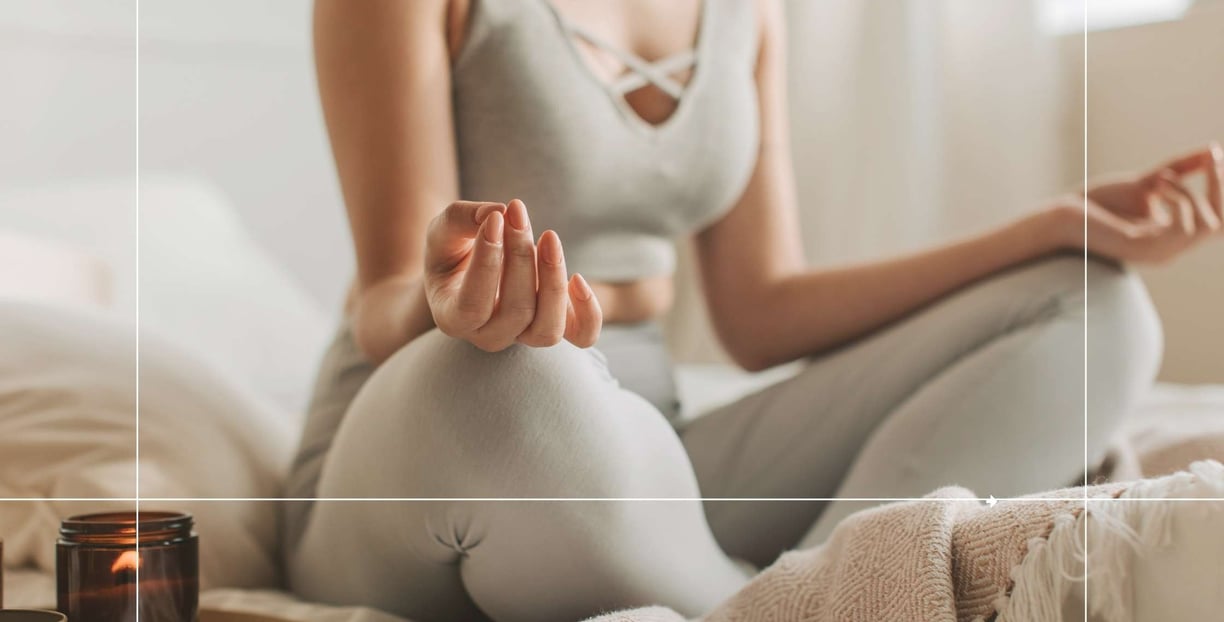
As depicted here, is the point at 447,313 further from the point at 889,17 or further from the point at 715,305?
the point at 889,17

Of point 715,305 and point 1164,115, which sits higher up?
point 1164,115

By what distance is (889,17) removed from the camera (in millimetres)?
871

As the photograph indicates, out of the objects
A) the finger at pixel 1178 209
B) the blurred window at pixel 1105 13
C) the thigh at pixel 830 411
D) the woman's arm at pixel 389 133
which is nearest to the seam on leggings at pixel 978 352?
the thigh at pixel 830 411

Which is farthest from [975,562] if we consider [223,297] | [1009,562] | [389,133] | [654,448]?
[223,297]

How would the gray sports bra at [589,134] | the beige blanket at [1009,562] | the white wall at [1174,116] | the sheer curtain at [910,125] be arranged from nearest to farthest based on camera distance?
1. the beige blanket at [1009,562]
2. the gray sports bra at [589,134]
3. the white wall at [1174,116]
4. the sheer curtain at [910,125]

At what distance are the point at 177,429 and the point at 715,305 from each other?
1.34ft

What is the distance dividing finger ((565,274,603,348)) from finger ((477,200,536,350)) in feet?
0.09

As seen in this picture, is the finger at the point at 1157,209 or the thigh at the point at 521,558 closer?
the thigh at the point at 521,558

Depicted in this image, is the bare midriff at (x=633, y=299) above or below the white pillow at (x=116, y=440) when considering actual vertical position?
above

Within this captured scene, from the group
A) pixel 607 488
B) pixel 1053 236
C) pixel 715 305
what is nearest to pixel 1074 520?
pixel 607 488

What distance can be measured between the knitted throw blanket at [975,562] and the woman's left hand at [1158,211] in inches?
11.0

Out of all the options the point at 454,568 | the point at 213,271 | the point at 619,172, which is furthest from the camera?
the point at 213,271

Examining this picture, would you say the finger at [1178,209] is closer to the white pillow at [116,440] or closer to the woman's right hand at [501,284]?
the woman's right hand at [501,284]

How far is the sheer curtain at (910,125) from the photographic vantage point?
0.83 m
